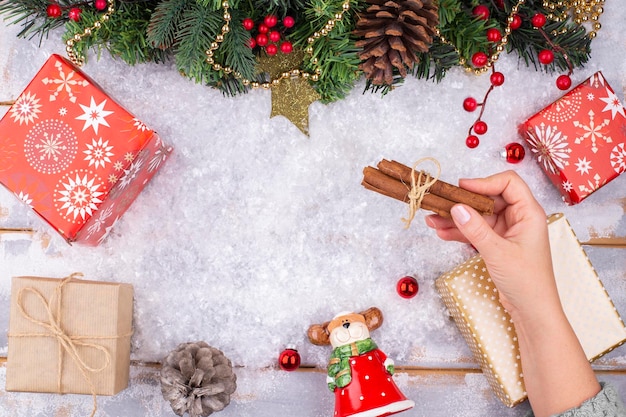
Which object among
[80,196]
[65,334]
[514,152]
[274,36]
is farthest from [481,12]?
[65,334]

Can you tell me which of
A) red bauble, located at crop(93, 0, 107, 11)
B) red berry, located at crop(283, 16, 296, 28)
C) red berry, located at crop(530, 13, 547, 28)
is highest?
red bauble, located at crop(93, 0, 107, 11)

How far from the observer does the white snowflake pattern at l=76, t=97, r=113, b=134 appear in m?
1.05

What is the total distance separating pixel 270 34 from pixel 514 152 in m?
0.57

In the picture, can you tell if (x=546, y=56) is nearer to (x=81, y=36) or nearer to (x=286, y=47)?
(x=286, y=47)

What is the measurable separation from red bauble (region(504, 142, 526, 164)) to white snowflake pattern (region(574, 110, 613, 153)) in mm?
108

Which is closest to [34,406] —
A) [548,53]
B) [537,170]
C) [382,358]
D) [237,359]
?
[237,359]

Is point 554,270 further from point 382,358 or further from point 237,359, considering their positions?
point 237,359

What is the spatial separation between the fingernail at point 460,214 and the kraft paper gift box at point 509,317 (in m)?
0.19

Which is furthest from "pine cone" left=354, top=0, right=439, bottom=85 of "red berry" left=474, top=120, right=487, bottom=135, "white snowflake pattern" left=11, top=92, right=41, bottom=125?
"white snowflake pattern" left=11, top=92, right=41, bottom=125

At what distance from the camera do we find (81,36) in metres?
1.10

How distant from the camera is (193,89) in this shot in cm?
122

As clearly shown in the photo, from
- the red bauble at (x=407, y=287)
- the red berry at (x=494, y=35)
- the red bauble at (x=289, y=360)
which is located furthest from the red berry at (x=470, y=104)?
the red bauble at (x=289, y=360)

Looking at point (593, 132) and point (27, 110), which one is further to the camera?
point (593, 132)

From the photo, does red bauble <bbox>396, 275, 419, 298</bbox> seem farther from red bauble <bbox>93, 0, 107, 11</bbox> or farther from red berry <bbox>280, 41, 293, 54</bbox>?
red bauble <bbox>93, 0, 107, 11</bbox>
